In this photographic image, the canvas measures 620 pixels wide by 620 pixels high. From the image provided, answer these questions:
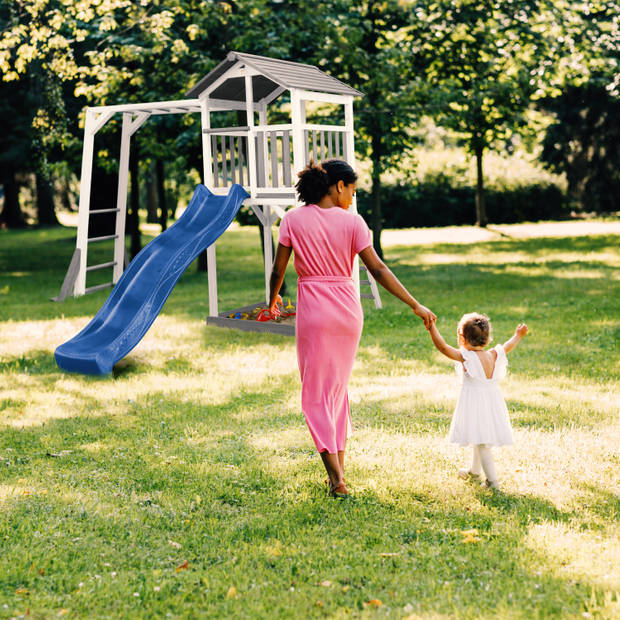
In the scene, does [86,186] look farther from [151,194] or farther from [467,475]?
[151,194]

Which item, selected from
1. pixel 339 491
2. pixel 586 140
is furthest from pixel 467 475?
pixel 586 140

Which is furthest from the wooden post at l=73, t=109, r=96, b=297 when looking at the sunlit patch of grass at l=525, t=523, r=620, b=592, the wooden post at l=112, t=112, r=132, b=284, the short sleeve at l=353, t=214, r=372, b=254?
the sunlit patch of grass at l=525, t=523, r=620, b=592

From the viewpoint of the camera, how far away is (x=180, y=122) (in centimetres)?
1697

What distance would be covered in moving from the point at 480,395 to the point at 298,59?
12387mm

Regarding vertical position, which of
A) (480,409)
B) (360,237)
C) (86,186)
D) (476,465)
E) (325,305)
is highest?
(86,186)

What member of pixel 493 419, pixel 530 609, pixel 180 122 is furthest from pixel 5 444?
pixel 180 122

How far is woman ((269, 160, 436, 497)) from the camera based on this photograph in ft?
15.6

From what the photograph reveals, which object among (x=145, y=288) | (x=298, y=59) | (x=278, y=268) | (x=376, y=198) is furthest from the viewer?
(x=376, y=198)

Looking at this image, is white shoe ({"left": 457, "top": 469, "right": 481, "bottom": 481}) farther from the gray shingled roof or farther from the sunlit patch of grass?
the gray shingled roof

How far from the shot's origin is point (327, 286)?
189 inches

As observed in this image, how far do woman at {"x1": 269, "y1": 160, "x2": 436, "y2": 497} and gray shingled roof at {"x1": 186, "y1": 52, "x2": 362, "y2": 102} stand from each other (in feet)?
17.6

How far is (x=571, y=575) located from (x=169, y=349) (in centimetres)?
673

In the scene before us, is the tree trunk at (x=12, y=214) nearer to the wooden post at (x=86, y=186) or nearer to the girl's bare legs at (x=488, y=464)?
the wooden post at (x=86, y=186)

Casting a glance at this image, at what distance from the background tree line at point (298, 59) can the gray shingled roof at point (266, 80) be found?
208cm
